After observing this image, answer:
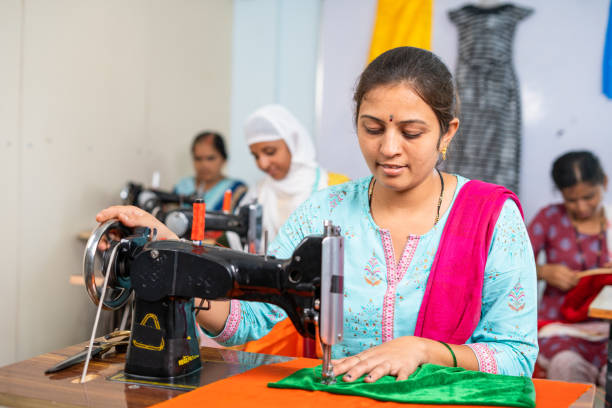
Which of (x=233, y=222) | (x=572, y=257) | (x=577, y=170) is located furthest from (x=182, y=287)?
(x=577, y=170)

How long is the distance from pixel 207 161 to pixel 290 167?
97 centimetres

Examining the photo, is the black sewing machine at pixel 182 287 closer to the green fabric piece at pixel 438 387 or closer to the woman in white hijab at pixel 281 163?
the green fabric piece at pixel 438 387

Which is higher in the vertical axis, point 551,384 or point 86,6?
point 86,6

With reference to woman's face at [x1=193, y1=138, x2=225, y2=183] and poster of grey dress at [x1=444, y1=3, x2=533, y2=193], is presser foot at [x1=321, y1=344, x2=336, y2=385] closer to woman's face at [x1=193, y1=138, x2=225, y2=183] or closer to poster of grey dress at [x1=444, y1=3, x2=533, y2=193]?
poster of grey dress at [x1=444, y1=3, x2=533, y2=193]

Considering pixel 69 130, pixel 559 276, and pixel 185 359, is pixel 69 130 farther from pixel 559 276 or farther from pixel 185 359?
pixel 559 276

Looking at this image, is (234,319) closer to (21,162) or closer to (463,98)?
(21,162)

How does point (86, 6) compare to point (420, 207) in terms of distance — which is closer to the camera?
point (420, 207)

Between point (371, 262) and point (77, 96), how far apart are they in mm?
2795

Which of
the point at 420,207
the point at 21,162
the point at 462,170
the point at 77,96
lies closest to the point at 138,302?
the point at 420,207

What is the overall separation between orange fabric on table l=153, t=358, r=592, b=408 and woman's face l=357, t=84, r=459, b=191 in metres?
0.54

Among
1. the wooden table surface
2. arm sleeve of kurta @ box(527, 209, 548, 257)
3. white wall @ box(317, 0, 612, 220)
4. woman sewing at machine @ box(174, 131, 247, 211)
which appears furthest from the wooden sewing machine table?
woman sewing at machine @ box(174, 131, 247, 211)

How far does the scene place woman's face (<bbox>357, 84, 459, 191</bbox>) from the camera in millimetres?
1449

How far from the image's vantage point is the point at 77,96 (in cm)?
377

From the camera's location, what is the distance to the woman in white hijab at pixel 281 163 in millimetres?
3646
